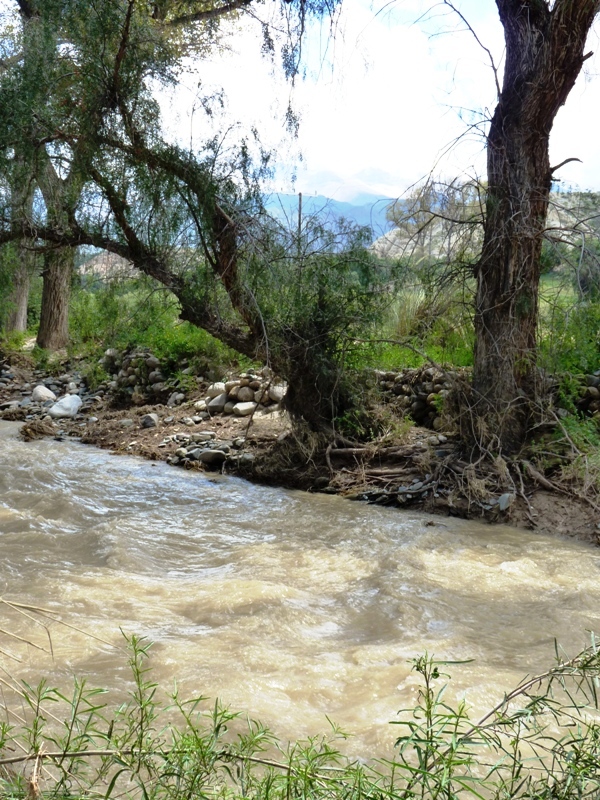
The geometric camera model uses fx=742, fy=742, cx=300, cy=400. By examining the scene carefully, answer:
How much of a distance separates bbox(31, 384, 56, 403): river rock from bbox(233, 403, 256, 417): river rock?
3580 millimetres

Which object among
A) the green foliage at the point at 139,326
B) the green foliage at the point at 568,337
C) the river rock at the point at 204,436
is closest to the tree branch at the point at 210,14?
the green foliage at the point at 139,326

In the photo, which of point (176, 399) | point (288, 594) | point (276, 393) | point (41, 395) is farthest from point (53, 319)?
point (288, 594)

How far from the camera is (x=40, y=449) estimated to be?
26.5 feet

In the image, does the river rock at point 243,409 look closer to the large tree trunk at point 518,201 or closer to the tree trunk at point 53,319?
the large tree trunk at point 518,201

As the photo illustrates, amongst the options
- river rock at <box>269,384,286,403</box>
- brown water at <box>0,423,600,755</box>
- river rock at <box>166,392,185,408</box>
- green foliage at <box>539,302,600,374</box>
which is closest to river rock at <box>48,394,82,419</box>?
river rock at <box>166,392,185,408</box>

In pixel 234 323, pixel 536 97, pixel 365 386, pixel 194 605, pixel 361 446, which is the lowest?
pixel 194 605

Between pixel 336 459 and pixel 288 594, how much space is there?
3110mm

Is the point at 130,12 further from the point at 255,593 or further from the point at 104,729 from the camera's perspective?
the point at 104,729

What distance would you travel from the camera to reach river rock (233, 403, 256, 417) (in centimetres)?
859

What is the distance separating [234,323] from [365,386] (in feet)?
4.66

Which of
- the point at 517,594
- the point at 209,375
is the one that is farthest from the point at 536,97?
the point at 209,375

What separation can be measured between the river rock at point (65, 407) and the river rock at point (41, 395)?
19.6 inches

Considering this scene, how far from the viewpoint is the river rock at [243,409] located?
28.2 feet

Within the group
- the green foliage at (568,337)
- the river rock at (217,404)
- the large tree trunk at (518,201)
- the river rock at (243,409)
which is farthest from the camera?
the river rock at (217,404)
